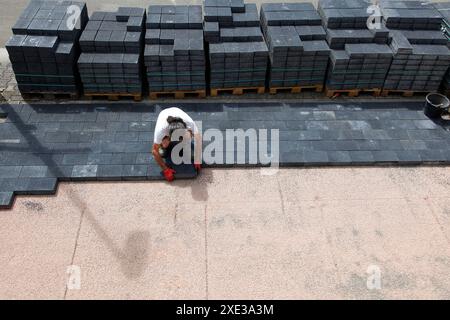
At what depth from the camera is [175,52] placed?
11281 millimetres

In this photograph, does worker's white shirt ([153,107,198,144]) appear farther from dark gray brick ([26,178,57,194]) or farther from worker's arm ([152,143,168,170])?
dark gray brick ([26,178,57,194])

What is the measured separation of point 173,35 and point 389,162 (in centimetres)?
688

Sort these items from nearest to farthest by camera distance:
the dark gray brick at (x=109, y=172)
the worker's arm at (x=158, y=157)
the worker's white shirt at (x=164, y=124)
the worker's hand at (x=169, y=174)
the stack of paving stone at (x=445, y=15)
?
1. the worker's white shirt at (x=164, y=124)
2. the worker's arm at (x=158, y=157)
3. the worker's hand at (x=169, y=174)
4. the dark gray brick at (x=109, y=172)
5. the stack of paving stone at (x=445, y=15)

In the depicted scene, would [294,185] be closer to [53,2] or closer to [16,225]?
[16,225]

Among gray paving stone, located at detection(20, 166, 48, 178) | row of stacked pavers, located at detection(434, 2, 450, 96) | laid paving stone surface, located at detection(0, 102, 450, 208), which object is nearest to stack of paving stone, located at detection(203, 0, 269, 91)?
laid paving stone surface, located at detection(0, 102, 450, 208)

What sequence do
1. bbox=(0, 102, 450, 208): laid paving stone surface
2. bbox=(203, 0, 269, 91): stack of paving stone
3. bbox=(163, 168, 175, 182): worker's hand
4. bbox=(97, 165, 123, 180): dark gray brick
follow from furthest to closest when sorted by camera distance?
bbox=(203, 0, 269, 91): stack of paving stone → bbox=(0, 102, 450, 208): laid paving stone surface → bbox=(97, 165, 123, 180): dark gray brick → bbox=(163, 168, 175, 182): worker's hand

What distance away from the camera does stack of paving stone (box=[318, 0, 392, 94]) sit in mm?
11703

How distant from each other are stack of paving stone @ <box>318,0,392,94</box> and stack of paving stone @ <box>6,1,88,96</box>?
7357 mm

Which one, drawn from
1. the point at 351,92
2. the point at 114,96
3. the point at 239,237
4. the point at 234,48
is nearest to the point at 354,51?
the point at 351,92

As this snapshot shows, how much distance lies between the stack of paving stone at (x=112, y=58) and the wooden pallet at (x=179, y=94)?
488mm

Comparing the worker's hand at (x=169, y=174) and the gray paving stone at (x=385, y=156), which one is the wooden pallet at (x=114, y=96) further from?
the gray paving stone at (x=385, y=156)

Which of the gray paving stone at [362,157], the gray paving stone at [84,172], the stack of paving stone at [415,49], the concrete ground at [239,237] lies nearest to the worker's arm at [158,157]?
the concrete ground at [239,237]

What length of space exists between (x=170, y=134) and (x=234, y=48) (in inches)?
132

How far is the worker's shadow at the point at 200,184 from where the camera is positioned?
977cm
